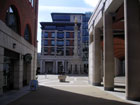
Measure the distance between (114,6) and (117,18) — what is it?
3.76 m

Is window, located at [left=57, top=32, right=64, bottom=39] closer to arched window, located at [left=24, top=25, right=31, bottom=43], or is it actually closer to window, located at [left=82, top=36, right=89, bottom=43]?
window, located at [left=82, top=36, right=89, bottom=43]

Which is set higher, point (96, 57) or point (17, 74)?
point (96, 57)

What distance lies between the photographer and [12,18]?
18.3 meters

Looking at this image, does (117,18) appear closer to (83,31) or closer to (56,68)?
(56,68)

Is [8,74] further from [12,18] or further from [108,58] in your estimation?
[108,58]

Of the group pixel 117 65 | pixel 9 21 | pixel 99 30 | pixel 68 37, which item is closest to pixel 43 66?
pixel 68 37

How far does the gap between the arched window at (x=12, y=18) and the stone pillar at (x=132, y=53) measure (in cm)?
1007

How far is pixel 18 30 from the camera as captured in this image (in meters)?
20.2

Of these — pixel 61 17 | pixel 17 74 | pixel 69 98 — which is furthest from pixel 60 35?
pixel 69 98

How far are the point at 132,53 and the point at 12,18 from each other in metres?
11.5

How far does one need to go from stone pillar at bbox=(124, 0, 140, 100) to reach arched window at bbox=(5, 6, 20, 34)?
10.1 metres

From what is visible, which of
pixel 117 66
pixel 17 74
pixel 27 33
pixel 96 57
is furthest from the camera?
pixel 117 66

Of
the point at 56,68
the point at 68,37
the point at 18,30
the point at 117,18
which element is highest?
the point at 68,37

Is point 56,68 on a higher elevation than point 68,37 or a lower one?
lower
